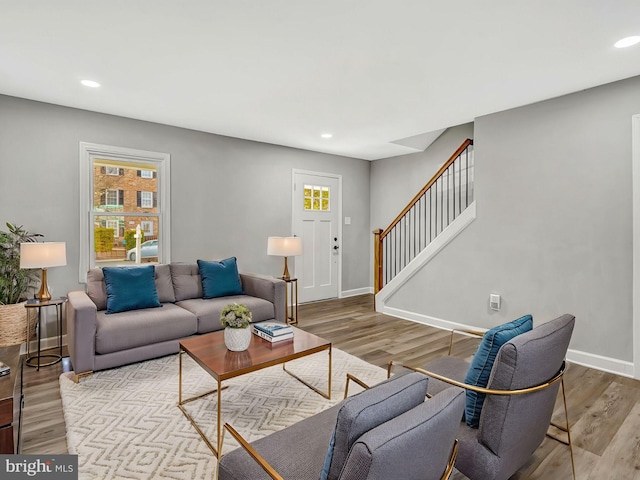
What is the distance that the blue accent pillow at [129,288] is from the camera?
11.4 feet

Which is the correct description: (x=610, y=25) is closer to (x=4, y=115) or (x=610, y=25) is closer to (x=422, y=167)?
(x=422, y=167)

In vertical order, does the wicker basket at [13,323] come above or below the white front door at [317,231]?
below

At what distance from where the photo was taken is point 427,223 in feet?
19.4

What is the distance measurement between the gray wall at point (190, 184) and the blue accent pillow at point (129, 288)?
0.76m

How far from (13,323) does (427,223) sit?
209 inches

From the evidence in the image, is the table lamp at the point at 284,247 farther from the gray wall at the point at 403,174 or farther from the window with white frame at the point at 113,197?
the gray wall at the point at 403,174

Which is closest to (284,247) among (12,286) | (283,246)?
(283,246)

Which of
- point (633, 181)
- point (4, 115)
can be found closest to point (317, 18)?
point (633, 181)

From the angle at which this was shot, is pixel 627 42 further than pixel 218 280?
No

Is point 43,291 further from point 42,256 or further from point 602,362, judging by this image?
point 602,362

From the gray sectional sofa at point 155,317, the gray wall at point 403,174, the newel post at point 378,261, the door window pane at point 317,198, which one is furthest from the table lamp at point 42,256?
the gray wall at point 403,174

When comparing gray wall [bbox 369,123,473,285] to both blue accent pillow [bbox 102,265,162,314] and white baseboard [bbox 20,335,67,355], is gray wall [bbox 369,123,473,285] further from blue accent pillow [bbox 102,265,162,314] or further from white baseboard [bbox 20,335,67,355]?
white baseboard [bbox 20,335,67,355]

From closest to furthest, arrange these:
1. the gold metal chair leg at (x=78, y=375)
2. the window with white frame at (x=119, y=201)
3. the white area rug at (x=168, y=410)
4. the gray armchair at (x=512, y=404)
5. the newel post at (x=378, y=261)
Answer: the gray armchair at (x=512, y=404) → the white area rug at (x=168, y=410) → the gold metal chair leg at (x=78, y=375) → the window with white frame at (x=119, y=201) → the newel post at (x=378, y=261)

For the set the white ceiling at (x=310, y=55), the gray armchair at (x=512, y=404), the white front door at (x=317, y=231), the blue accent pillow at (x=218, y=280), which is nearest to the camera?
the gray armchair at (x=512, y=404)
